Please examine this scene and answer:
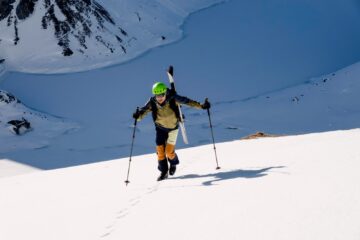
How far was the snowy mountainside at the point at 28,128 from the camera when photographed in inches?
747

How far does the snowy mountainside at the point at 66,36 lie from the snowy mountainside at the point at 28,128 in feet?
17.1

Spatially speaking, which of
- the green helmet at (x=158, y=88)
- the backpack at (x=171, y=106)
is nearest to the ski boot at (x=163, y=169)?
the backpack at (x=171, y=106)

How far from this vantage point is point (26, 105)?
21.8m

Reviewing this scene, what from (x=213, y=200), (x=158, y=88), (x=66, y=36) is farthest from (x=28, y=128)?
(x=213, y=200)

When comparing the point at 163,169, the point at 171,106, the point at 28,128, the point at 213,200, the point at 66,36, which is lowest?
the point at 213,200

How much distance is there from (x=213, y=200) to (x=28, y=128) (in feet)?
53.0

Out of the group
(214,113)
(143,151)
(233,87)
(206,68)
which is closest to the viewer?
(143,151)

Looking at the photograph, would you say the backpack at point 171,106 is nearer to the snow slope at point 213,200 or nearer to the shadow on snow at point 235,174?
the snow slope at point 213,200

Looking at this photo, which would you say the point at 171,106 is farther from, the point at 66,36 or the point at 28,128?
the point at 66,36

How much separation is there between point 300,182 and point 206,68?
21.1 meters

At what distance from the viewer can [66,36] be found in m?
28.0

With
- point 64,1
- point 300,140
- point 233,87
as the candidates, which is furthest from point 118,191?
point 64,1

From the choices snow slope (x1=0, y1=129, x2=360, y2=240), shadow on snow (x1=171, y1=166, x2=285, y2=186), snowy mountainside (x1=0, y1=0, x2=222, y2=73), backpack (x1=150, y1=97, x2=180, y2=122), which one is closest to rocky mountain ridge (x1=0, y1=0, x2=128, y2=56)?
snowy mountainside (x1=0, y1=0, x2=222, y2=73)

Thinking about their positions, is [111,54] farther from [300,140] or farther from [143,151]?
[300,140]
